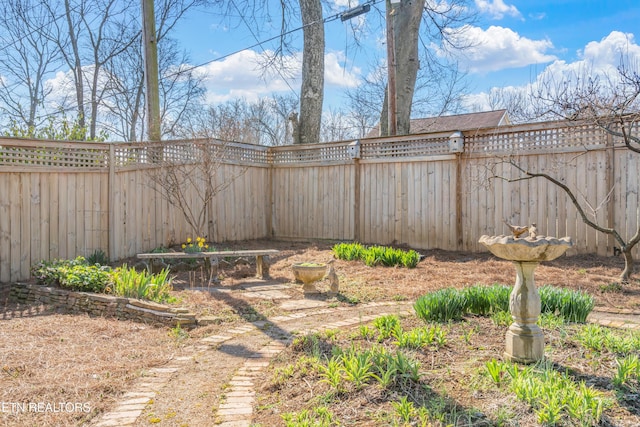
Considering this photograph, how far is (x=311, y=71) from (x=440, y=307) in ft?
26.0

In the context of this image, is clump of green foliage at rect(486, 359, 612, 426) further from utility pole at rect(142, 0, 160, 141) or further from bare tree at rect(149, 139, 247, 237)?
utility pole at rect(142, 0, 160, 141)

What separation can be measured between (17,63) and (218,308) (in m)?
12.6

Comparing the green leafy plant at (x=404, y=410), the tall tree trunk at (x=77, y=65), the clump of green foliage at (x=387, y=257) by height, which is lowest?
Answer: the green leafy plant at (x=404, y=410)

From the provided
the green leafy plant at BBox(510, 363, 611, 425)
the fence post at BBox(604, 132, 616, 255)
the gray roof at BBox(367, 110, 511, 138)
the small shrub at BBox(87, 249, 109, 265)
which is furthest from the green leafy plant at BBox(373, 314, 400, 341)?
the gray roof at BBox(367, 110, 511, 138)

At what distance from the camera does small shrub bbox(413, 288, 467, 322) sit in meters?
3.73

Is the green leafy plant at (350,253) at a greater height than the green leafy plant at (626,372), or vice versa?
the green leafy plant at (350,253)

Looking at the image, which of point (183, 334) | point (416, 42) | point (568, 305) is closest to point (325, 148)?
point (416, 42)

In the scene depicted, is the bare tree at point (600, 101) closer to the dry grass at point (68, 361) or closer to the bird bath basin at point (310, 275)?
the bird bath basin at point (310, 275)

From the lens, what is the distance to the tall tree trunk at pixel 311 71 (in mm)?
10453

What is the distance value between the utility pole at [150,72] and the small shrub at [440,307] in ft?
20.3

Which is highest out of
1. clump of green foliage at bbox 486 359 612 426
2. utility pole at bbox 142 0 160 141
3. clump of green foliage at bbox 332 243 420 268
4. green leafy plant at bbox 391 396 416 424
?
utility pole at bbox 142 0 160 141

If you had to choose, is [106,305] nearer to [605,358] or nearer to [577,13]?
[605,358]

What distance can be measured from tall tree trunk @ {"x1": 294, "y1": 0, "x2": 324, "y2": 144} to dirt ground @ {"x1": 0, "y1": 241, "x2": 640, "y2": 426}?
4274mm

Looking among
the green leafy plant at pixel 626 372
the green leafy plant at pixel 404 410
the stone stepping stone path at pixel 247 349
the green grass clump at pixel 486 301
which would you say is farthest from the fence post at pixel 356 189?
the green leafy plant at pixel 404 410
